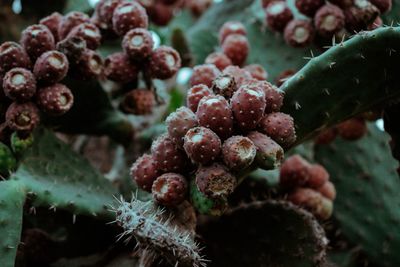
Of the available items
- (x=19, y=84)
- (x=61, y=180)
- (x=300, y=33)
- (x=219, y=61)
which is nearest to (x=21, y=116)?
(x=19, y=84)

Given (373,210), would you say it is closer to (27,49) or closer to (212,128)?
(212,128)

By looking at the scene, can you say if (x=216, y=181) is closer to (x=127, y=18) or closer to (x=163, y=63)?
(x=163, y=63)

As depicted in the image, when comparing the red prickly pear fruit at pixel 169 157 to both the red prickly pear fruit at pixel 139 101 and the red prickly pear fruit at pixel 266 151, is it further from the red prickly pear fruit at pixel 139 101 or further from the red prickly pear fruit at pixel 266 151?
the red prickly pear fruit at pixel 139 101

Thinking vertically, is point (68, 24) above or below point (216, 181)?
above

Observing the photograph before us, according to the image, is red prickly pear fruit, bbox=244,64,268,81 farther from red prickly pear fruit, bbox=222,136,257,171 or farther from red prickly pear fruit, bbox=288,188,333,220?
red prickly pear fruit, bbox=222,136,257,171

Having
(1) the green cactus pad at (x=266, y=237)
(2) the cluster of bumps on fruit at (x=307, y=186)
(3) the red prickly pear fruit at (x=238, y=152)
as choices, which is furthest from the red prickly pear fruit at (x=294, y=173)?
(3) the red prickly pear fruit at (x=238, y=152)

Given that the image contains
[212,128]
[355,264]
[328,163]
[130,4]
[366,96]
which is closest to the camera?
[212,128]

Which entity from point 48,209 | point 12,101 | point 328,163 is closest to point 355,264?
point 328,163
